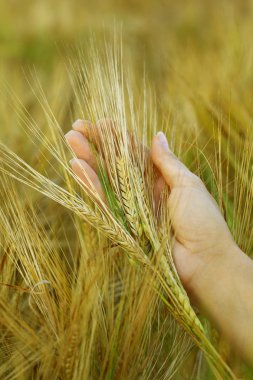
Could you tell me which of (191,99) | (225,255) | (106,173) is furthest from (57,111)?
(225,255)

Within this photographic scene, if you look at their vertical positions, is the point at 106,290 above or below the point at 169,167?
below

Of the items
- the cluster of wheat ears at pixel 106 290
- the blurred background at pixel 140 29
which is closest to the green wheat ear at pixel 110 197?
the cluster of wheat ears at pixel 106 290

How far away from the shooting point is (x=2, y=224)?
888 mm

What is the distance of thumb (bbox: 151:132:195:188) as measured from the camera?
38.0 inches

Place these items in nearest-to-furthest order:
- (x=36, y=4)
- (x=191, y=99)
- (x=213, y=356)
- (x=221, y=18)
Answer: (x=213, y=356) < (x=191, y=99) < (x=221, y=18) < (x=36, y=4)

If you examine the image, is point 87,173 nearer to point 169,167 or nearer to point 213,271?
point 169,167

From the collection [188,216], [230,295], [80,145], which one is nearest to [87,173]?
[80,145]

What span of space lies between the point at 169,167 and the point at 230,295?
0.23 m

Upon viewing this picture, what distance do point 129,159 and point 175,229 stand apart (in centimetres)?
14

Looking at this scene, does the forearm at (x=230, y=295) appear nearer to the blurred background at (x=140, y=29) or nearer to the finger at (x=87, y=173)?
the finger at (x=87, y=173)

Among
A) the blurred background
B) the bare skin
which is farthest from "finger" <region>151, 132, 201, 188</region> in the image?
the blurred background

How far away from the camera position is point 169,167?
0.98 meters

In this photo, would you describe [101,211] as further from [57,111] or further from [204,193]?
[57,111]

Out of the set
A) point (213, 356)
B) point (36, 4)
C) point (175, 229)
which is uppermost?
point (36, 4)
